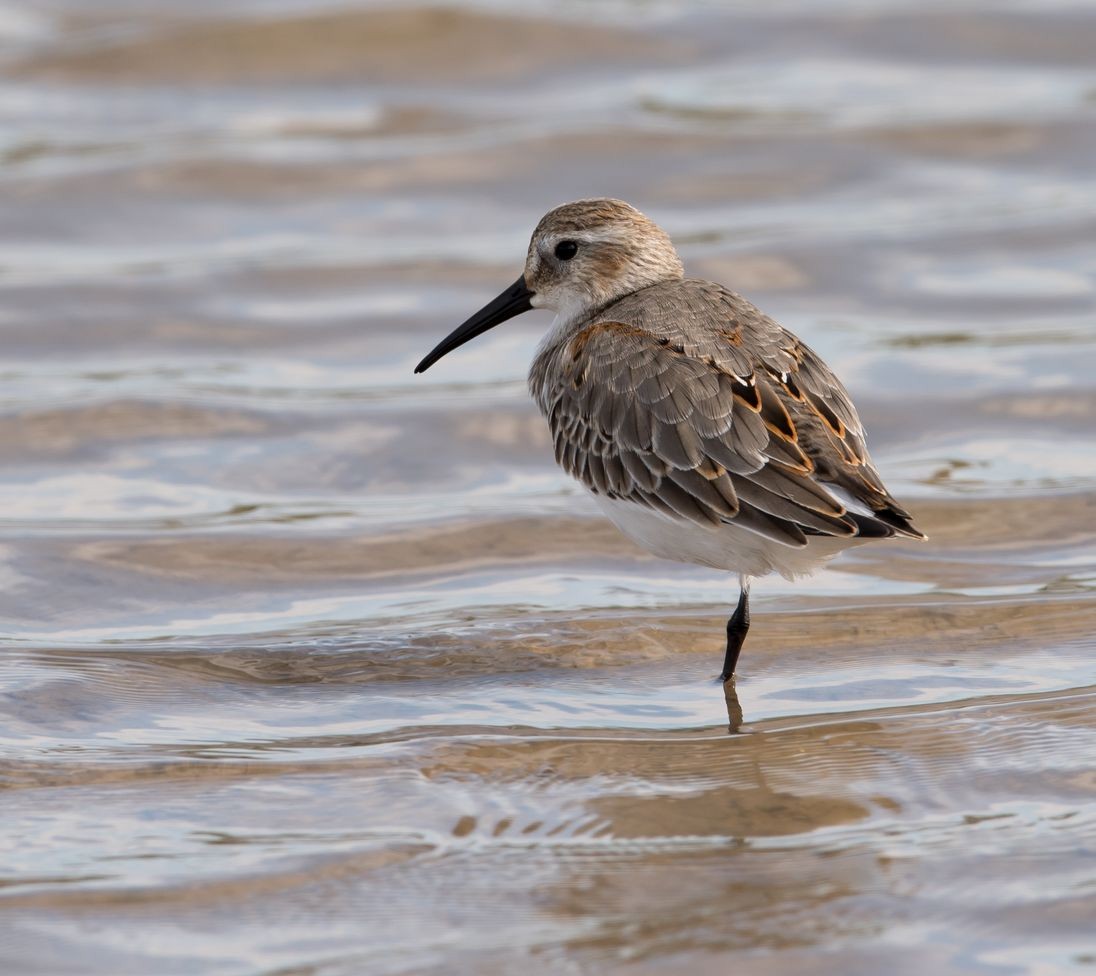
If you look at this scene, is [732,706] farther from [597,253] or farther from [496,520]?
[496,520]

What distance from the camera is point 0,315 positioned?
424 inches

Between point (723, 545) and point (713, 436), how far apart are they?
38 centimetres

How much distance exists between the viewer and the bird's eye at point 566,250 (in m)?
7.58

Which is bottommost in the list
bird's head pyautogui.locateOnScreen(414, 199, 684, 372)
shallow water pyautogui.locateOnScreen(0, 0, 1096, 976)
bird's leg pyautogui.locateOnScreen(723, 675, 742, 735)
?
bird's leg pyautogui.locateOnScreen(723, 675, 742, 735)

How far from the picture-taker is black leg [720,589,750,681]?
6.58m

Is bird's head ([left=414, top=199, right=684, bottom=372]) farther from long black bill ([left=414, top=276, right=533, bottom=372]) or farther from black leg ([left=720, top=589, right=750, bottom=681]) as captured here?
black leg ([left=720, top=589, right=750, bottom=681])

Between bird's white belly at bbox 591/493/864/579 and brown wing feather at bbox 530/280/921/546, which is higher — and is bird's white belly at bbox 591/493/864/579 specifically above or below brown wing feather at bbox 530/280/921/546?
below

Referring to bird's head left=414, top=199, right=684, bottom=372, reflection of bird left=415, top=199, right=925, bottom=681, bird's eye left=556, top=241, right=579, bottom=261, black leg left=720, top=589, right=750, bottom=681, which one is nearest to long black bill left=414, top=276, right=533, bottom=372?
bird's head left=414, top=199, right=684, bottom=372

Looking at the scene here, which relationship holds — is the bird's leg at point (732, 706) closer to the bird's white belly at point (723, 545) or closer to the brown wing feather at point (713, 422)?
the bird's white belly at point (723, 545)

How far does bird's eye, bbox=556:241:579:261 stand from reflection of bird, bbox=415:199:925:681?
0.33m

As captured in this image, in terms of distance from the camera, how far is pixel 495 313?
795cm

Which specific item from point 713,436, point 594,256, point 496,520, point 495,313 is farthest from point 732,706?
point 495,313

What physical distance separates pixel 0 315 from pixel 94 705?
4.97 meters

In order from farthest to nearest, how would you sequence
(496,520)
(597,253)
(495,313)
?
1. (496,520)
2. (495,313)
3. (597,253)
